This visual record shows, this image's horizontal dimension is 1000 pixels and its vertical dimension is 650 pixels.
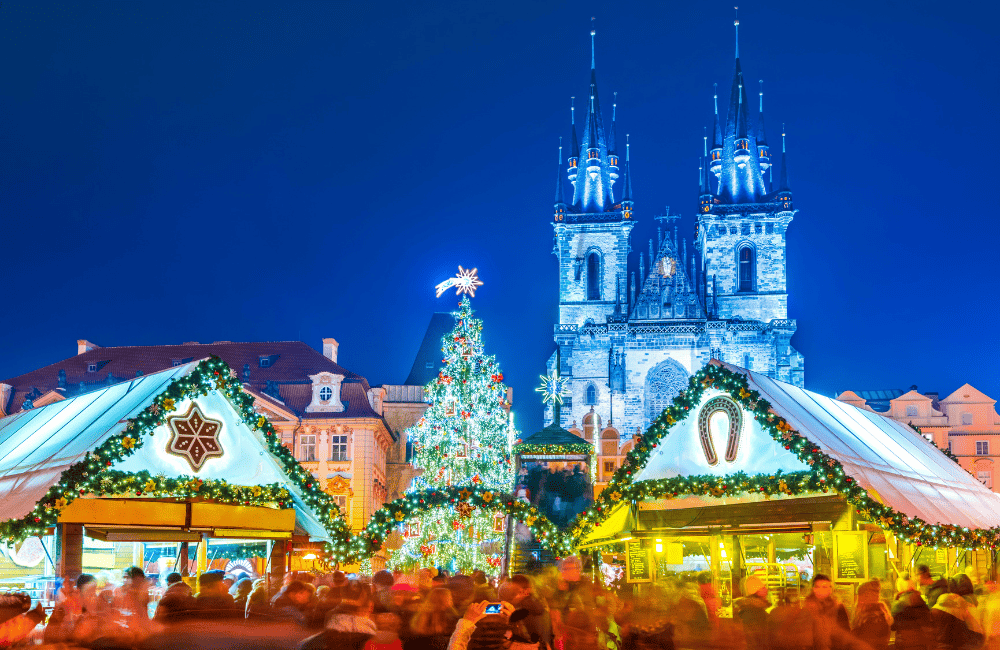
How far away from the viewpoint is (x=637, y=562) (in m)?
14.4

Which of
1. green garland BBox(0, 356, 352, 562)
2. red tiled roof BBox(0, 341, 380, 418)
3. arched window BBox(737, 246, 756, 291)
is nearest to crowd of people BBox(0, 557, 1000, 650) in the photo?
green garland BBox(0, 356, 352, 562)

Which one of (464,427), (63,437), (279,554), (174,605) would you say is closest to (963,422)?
(464,427)

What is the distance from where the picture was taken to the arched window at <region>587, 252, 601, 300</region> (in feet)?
194

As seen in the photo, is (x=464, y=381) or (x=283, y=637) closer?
(x=283, y=637)

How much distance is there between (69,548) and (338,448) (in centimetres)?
2976

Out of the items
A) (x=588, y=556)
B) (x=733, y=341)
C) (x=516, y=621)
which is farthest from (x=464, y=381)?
(x=733, y=341)

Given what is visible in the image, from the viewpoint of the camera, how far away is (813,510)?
12211 mm

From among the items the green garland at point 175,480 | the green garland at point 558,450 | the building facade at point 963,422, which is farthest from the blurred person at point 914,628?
the building facade at point 963,422

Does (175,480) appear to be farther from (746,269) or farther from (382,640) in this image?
(746,269)

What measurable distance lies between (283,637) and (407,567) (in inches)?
815

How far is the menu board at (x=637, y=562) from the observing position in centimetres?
1425

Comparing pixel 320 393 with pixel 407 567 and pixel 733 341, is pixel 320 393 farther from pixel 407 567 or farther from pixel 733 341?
pixel 733 341

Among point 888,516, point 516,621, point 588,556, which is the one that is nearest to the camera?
point 516,621

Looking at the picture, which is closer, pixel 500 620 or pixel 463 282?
pixel 500 620
